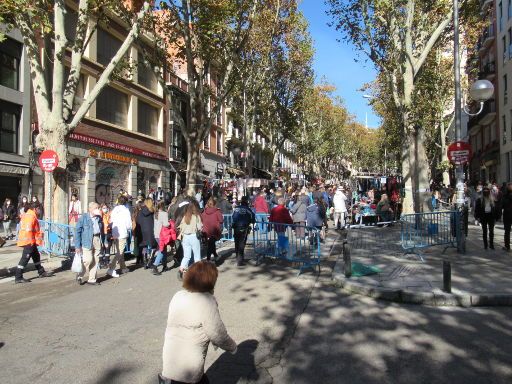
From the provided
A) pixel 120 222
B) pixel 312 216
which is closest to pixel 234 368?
pixel 120 222

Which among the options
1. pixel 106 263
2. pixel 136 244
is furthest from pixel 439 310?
pixel 106 263

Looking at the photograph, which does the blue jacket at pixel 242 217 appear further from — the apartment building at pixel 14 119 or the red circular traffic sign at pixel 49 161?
the apartment building at pixel 14 119

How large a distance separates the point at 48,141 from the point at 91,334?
724cm

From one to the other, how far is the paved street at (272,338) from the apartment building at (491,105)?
30.7 metres

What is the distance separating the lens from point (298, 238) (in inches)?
382

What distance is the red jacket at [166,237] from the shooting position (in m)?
10.2

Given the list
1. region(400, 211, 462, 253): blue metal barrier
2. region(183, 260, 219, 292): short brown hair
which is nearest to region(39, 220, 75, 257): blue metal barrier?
region(400, 211, 462, 253): blue metal barrier

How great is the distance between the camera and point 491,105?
35812 millimetres

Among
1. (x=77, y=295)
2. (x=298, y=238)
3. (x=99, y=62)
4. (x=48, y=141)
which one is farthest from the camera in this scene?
(x=99, y=62)

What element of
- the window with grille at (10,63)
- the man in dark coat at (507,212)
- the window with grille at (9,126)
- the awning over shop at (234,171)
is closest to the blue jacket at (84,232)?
the man in dark coat at (507,212)

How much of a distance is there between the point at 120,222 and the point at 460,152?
8.69m

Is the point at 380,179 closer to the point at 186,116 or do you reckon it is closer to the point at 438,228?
the point at 186,116

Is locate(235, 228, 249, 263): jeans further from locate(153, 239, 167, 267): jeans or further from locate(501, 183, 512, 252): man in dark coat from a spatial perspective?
locate(501, 183, 512, 252): man in dark coat

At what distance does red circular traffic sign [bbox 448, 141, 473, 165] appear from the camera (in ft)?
39.6
